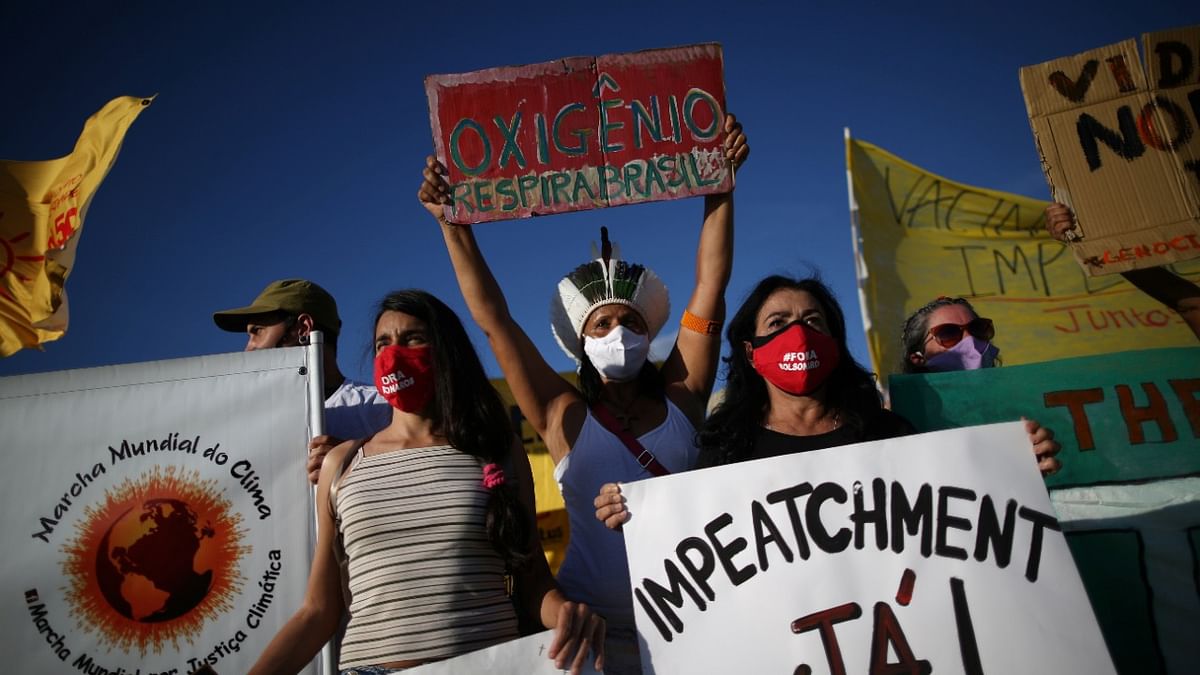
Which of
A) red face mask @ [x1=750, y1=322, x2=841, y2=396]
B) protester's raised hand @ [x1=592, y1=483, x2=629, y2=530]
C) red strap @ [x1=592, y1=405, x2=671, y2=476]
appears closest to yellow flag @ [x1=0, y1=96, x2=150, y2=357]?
red strap @ [x1=592, y1=405, x2=671, y2=476]

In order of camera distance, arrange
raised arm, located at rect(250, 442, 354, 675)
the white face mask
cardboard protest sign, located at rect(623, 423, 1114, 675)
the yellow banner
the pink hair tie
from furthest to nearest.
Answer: the yellow banner, the white face mask, the pink hair tie, raised arm, located at rect(250, 442, 354, 675), cardboard protest sign, located at rect(623, 423, 1114, 675)

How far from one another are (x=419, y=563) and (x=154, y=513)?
1329mm

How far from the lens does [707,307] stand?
10.8 ft

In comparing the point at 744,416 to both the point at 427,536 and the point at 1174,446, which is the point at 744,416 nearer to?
the point at 427,536

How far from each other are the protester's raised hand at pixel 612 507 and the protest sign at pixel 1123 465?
1301mm

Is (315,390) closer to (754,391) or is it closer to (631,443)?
(631,443)

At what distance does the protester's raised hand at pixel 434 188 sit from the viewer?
328 cm

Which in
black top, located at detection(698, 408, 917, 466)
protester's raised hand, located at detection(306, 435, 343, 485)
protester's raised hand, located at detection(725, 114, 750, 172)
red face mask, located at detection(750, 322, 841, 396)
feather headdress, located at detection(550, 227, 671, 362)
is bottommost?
black top, located at detection(698, 408, 917, 466)

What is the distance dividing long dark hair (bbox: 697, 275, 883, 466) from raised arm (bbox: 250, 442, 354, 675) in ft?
4.52

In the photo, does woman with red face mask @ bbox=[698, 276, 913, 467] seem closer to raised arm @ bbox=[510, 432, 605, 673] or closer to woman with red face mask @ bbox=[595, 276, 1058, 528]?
woman with red face mask @ bbox=[595, 276, 1058, 528]

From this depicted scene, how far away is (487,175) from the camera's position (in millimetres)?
3281

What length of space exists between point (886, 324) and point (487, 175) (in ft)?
18.2

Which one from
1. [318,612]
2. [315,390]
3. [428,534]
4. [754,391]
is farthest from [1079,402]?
[315,390]

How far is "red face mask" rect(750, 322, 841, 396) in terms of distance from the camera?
279 centimetres
